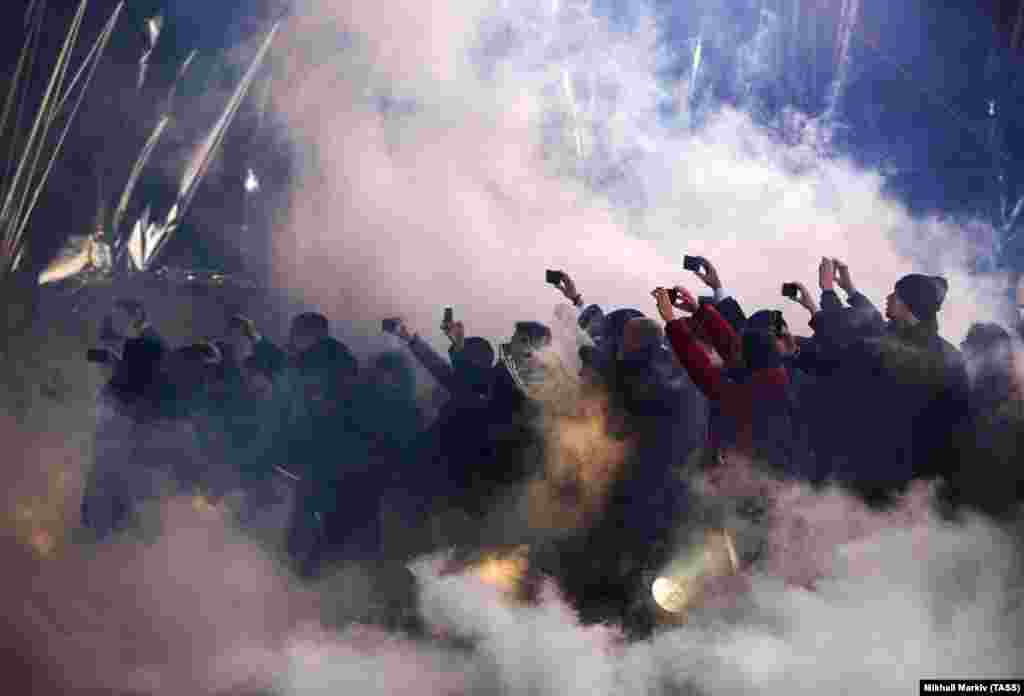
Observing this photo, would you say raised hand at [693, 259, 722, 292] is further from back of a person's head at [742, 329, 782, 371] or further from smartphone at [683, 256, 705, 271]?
back of a person's head at [742, 329, 782, 371]

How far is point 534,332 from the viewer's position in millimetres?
4676

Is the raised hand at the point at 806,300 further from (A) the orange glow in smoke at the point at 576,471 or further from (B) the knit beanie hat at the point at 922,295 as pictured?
(A) the orange glow in smoke at the point at 576,471

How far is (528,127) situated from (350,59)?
4.23 ft

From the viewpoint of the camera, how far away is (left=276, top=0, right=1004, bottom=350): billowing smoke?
7098mm

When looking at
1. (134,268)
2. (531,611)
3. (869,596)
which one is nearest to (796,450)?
(869,596)

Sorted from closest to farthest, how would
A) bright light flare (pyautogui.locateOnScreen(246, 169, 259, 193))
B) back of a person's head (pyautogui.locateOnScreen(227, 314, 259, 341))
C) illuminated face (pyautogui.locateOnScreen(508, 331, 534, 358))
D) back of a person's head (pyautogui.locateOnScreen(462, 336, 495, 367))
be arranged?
illuminated face (pyautogui.locateOnScreen(508, 331, 534, 358)), back of a person's head (pyautogui.locateOnScreen(462, 336, 495, 367)), back of a person's head (pyautogui.locateOnScreen(227, 314, 259, 341)), bright light flare (pyautogui.locateOnScreen(246, 169, 259, 193))

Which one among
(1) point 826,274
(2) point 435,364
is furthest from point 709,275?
(2) point 435,364

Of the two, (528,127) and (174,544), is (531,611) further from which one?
(528,127)

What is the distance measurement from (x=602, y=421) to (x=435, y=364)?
37.0 inches

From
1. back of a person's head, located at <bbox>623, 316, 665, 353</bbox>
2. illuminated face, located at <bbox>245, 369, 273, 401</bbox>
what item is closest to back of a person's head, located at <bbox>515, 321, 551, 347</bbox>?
back of a person's head, located at <bbox>623, 316, 665, 353</bbox>

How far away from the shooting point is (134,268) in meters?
7.84

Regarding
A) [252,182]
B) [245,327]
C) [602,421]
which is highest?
[252,182]

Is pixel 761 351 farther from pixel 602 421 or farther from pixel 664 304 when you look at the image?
pixel 602 421

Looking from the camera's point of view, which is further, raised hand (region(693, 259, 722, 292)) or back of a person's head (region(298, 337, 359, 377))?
back of a person's head (region(298, 337, 359, 377))
